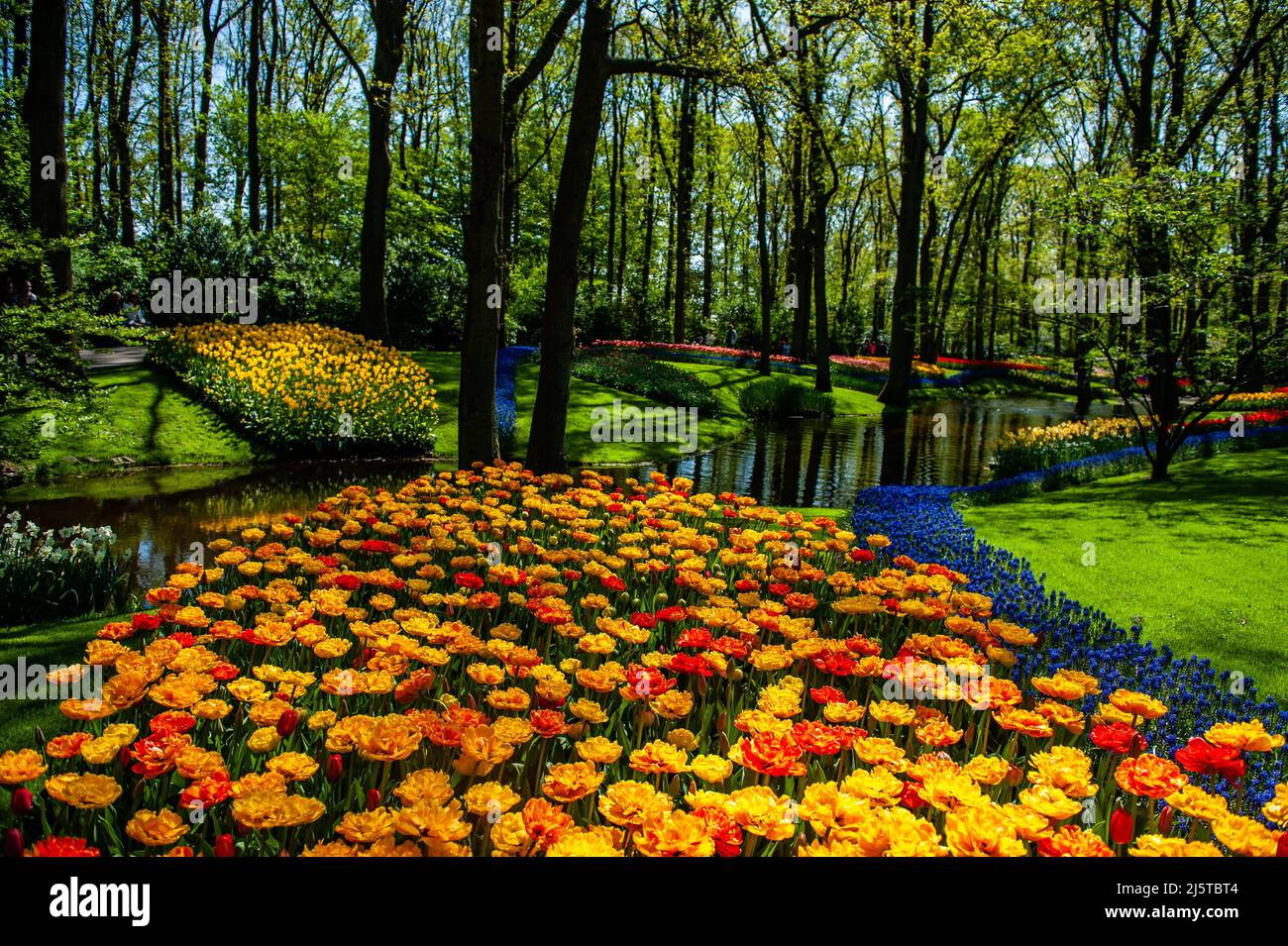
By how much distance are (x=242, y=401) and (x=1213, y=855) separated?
13.5 metres

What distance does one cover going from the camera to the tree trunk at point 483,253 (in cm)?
859

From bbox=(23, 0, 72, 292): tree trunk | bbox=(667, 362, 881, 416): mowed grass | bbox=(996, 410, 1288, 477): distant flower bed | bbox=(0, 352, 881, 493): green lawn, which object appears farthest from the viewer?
bbox=(667, 362, 881, 416): mowed grass

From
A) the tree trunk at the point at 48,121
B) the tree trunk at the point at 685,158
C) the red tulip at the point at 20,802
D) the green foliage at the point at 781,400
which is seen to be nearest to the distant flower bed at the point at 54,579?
the red tulip at the point at 20,802

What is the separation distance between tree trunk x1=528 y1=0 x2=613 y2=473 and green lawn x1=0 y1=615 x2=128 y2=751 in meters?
5.41

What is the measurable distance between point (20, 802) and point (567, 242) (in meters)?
8.23

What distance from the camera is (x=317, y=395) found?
11930mm

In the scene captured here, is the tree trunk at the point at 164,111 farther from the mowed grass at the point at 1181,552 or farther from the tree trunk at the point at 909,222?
the mowed grass at the point at 1181,552

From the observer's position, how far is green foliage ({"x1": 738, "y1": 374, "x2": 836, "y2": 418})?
21391 millimetres

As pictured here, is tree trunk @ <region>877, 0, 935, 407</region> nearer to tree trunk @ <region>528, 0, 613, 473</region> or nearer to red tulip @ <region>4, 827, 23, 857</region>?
tree trunk @ <region>528, 0, 613, 473</region>

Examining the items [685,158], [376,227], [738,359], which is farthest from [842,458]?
[685,158]

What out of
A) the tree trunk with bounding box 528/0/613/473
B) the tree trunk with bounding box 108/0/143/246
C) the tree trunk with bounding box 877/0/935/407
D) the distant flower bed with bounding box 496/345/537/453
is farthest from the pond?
the tree trunk with bounding box 108/0/143/246

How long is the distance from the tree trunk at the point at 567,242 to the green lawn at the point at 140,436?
454 cm

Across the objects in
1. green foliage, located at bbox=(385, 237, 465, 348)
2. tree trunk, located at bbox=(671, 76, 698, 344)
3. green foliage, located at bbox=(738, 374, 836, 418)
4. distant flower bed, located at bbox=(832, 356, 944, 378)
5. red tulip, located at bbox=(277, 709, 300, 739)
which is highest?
tree trunk, located at bbox=(671, 76, 698, 344)

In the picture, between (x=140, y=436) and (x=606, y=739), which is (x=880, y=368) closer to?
(x=140, y=436)
